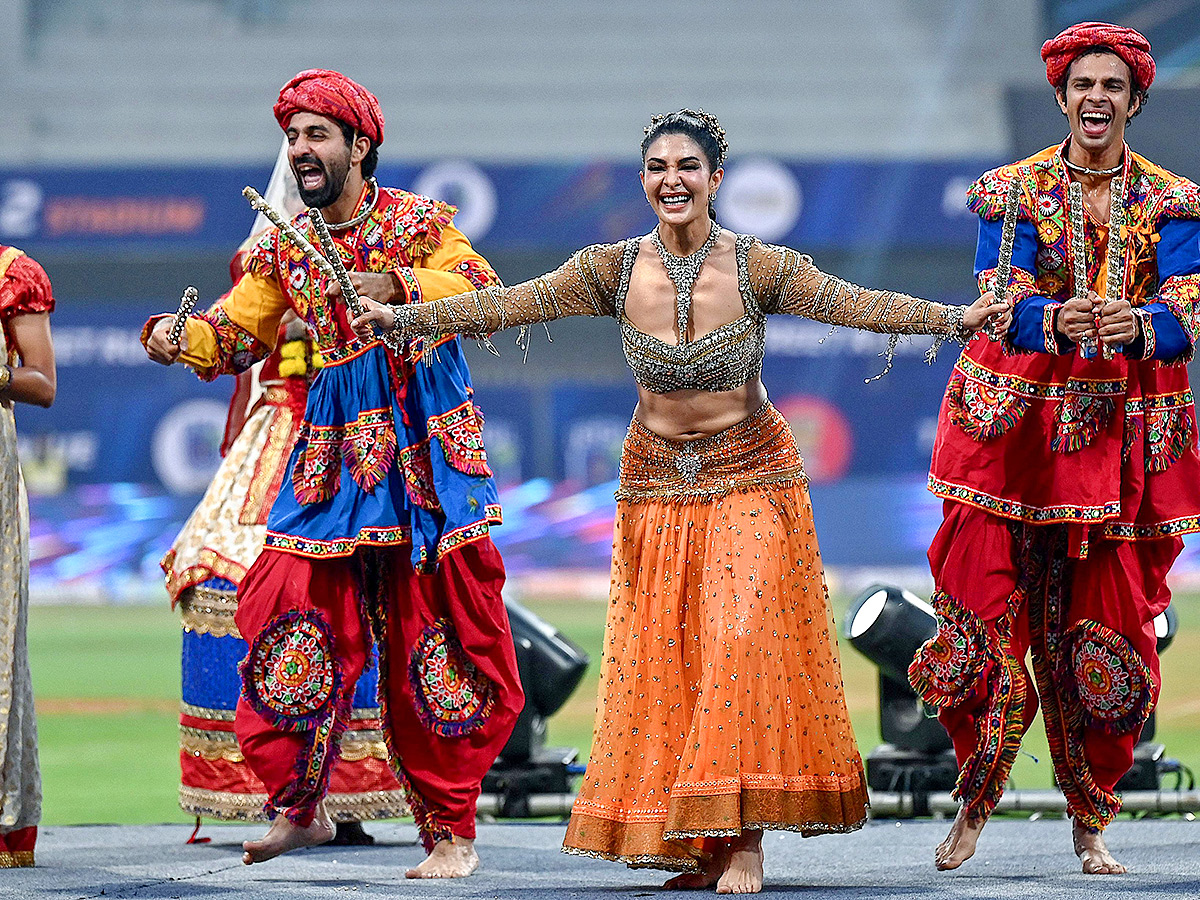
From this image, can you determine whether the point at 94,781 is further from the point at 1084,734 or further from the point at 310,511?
the point at 1084,734

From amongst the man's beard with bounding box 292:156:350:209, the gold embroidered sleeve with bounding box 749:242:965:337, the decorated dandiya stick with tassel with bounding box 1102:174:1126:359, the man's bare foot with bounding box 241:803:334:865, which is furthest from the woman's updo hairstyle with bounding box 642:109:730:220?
the man's bare foot with bounding box 241:803:334:865

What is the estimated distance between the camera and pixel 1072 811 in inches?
181

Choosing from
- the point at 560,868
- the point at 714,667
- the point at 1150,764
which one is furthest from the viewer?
the point at 1150,764

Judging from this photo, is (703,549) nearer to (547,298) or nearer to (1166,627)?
(547,298)

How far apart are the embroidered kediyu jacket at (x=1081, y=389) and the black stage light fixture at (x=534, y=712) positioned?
72.1 inches

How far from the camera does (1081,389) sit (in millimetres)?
4484

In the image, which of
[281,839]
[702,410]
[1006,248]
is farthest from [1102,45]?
[281,839]

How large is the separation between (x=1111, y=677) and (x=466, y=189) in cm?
1150

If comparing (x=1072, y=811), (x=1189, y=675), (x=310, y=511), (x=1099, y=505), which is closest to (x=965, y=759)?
(x=1072, y=811)

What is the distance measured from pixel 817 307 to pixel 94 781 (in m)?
4.26

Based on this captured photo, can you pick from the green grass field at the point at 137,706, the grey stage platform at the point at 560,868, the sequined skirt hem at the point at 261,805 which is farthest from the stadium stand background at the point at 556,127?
the sequined skirt hem at the point at 261,805

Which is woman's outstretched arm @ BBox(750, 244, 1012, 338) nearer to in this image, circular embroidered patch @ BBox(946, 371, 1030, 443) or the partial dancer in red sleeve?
circular embroidered patch @ BBox(946, 371, 1030, 443)

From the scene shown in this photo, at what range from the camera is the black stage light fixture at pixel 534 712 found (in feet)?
19.5

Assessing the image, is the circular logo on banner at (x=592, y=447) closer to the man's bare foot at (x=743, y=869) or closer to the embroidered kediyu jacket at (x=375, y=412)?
the embroidered kediyu jacket at (x=375, y=412)
